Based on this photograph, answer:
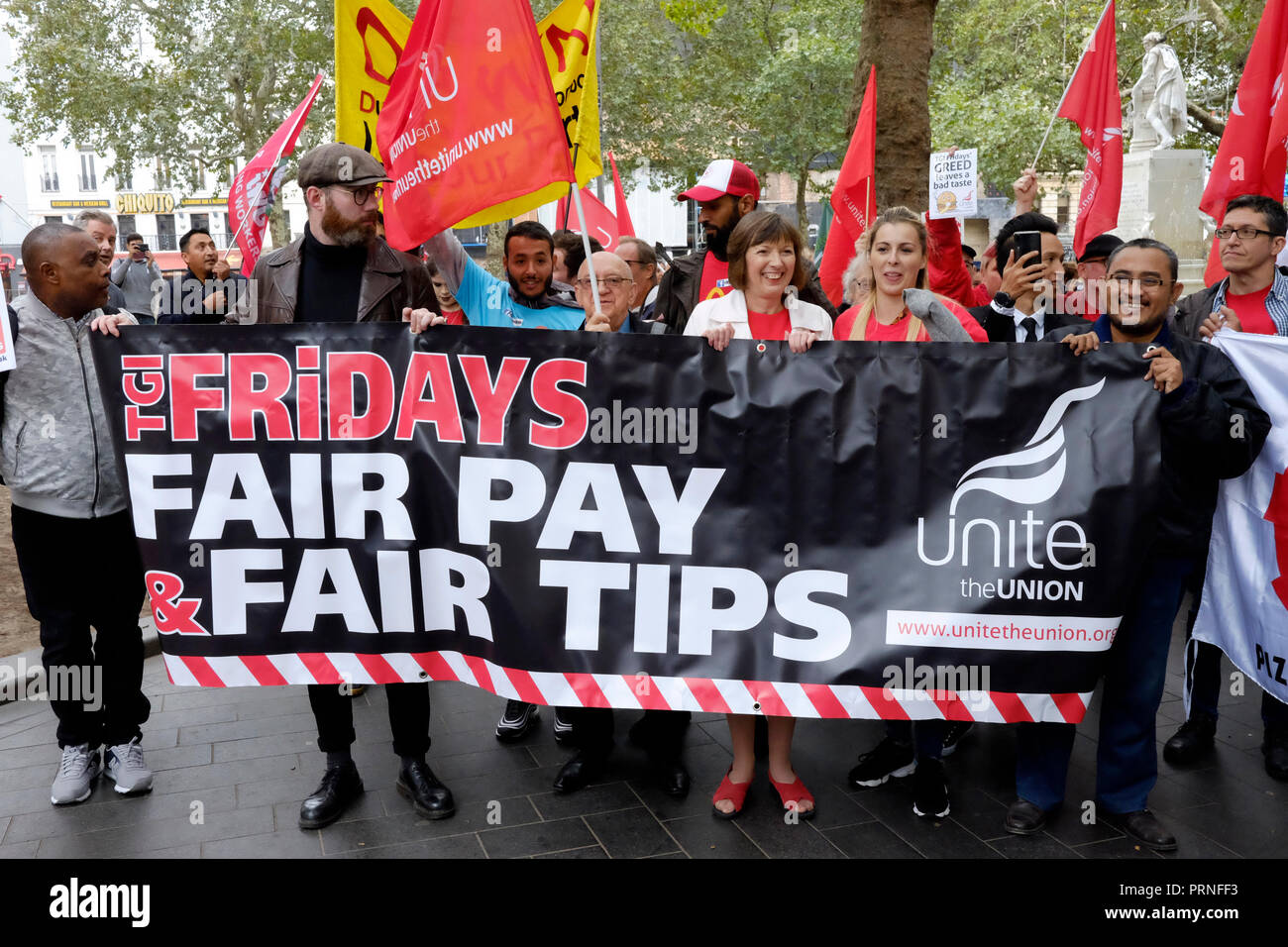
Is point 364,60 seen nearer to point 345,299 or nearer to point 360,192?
point 360,192

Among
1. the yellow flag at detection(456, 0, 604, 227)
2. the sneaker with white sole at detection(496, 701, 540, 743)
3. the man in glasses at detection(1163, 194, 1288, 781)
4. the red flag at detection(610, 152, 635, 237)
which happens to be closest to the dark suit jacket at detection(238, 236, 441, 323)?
the yellow flag at detection(456, 0, 604, 227)

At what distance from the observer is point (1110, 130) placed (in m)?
7.16

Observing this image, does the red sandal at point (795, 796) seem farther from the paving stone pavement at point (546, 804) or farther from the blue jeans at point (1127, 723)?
the blue jeans at point (1127, 723)

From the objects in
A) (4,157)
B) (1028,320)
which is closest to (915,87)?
(1028,320)

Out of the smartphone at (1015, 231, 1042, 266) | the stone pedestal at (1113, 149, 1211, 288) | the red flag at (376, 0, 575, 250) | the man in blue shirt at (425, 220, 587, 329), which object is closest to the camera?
the red flag at (376, 0, 575, 250)

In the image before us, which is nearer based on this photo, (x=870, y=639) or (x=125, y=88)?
(x=870, y=639)

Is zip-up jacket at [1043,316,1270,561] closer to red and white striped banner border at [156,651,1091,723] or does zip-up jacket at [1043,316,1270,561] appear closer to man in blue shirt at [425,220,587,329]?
red and white striped banner border at [156,651,1091,723]

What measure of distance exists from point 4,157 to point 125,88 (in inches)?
1257

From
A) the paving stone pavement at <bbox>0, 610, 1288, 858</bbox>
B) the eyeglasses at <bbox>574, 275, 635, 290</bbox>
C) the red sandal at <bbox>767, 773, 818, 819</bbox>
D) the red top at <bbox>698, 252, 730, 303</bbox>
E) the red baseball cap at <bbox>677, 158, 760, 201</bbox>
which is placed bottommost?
the paving stone pavement at <bbox>0, 610, 1288, 858</bbox>

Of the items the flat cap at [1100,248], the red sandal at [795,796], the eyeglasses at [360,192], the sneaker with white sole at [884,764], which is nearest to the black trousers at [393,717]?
the red sandal at [795,796]

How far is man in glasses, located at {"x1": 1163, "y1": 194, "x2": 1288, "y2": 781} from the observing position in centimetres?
465

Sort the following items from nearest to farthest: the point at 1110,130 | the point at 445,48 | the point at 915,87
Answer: the point at 445,48
the point at 1110,130
the point at 915,87

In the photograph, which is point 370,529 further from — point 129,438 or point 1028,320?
Answer: point 1028,320
